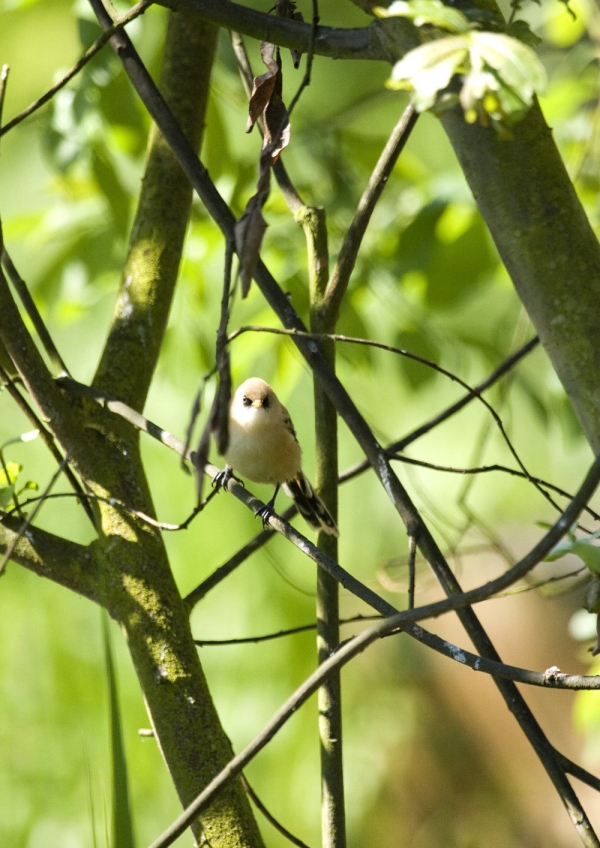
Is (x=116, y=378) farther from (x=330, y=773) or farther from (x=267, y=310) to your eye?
(x=330, y=773)

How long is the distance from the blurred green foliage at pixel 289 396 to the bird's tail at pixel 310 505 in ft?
0.49

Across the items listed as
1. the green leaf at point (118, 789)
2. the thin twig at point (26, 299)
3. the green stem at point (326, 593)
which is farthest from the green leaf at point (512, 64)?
the thin twig at point (26, 299)

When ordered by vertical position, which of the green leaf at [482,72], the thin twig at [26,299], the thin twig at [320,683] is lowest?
the thin twig at [320,683]

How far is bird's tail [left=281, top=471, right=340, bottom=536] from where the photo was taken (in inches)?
58.4

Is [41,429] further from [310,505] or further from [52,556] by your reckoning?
[310,505]

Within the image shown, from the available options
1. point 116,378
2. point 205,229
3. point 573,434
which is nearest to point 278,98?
point 116,378

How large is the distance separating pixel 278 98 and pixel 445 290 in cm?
104

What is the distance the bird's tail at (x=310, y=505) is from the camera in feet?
4.87

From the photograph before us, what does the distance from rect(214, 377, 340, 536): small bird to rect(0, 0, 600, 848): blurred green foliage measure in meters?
0.07

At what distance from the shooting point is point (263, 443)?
207cm

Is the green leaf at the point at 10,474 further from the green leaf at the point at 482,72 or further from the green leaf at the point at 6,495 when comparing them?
the green leaf at the point at 482,72

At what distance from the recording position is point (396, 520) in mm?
3754

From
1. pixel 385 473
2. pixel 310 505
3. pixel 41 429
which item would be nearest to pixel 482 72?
Result: pixel 385 473

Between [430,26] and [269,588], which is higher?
[269,588]
